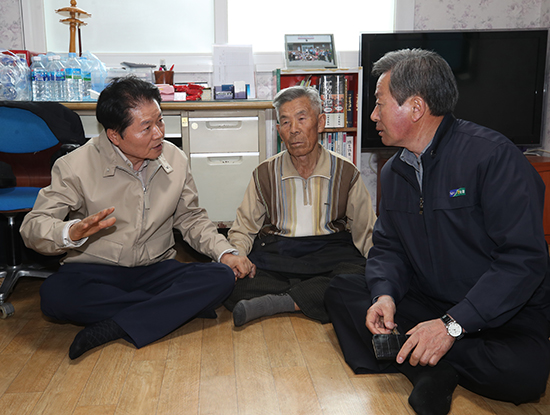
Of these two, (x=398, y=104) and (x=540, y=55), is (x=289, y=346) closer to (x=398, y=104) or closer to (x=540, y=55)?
(x=398, y=104)

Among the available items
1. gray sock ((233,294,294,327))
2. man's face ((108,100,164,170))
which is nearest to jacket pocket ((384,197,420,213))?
gray sock ((233,294,294,327))

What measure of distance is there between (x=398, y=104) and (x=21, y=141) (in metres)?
1.88

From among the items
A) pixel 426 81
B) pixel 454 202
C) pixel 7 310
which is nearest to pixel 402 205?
pixel 454 202

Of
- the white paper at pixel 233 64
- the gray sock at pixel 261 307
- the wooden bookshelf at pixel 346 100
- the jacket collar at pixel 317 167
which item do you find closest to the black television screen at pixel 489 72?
the wooden bookshelf at pixel 346 100

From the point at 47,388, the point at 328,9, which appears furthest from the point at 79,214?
the point at 328,9

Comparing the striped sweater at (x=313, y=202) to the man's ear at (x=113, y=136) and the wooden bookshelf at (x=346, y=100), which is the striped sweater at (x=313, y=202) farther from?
A: the wooden bookshelf at (x=346, y=100)

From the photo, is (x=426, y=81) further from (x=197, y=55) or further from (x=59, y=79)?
(x=197, y=55)

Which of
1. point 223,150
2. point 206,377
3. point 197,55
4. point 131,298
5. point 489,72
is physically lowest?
point 206,377

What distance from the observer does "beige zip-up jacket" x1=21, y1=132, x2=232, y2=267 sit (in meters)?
1.89

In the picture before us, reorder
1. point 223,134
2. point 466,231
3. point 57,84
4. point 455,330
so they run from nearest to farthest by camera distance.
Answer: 1. point 455,330
2. point 466,231
3. point 223,134
4. point 57,84

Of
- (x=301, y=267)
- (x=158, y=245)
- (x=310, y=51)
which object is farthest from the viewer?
(x=310, y=51)

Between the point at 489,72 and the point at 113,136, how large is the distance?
2.78 metres

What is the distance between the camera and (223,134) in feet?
9.39

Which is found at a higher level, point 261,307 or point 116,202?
point 116,202
